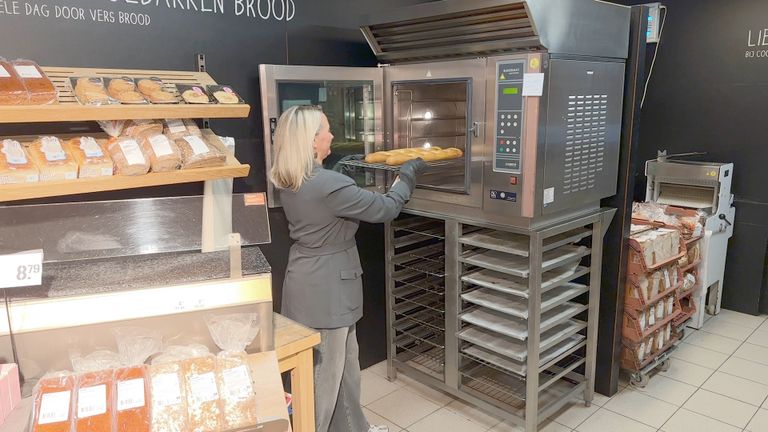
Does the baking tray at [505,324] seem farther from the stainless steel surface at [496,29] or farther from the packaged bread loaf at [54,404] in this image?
the packaged bread loaf at [54,404]

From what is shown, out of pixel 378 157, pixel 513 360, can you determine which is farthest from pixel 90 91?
pixel 513 360

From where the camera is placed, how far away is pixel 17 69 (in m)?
1.69

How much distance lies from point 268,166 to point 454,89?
1.10 metres

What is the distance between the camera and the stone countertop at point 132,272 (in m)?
1.35

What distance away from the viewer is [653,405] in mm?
3090

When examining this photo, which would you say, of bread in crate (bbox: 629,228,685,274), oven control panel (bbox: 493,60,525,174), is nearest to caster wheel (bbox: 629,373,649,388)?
bread in crate (bbox: 629,228,685,274)

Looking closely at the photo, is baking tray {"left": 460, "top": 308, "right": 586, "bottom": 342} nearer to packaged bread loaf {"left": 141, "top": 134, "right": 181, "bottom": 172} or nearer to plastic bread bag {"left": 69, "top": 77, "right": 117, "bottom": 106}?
packaged bread loaf {"left": 141, "top": 134, "right": 181, "bottom": 172}

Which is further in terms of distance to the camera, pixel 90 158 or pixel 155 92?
pixel 155 92

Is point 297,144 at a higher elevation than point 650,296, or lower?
higher

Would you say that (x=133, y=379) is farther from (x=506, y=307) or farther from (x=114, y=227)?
(x=506, y=307)

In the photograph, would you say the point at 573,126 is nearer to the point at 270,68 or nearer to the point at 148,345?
the point at 270,68

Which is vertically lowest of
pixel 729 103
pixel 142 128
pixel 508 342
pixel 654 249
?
pixel 508 342

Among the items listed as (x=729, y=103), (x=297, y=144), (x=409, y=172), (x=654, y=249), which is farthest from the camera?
(x=729, y=103)

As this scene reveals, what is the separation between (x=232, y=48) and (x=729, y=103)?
12.5ft
